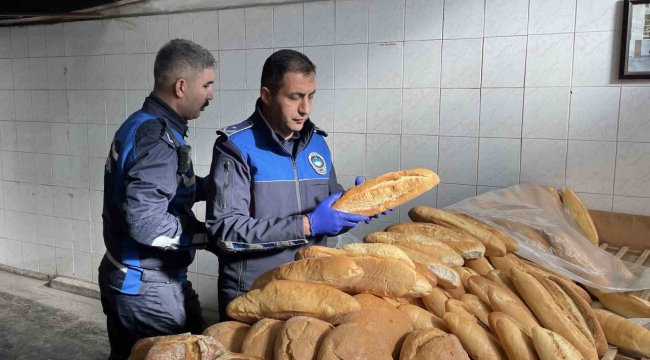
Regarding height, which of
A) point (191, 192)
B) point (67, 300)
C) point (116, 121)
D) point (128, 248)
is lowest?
point (67, 300)

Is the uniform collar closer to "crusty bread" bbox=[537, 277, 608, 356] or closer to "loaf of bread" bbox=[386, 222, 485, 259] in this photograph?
"loaf of bread" bbox=[386, 222, 485, 259]

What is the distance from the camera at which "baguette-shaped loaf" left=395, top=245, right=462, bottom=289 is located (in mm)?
1373

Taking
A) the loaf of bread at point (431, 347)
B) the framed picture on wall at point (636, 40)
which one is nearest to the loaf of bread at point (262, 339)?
the loaf of bread at point (431, 347)

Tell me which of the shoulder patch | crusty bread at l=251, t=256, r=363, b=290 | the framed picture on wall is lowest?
crusty bread at l=251, t=256, r=363, b=290

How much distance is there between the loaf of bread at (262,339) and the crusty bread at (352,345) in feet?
0.36

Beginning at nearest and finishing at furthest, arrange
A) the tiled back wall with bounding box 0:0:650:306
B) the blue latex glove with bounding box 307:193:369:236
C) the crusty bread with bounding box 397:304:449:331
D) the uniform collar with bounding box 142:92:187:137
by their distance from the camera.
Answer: the crusty bread with bounding box 397:304:449:331 < the blue latex glove with bounding box 307:193:369:236 < the uniform collar with bounding box 142:92:187:137 < the tiled back wall with bounding box 0:0:650:306

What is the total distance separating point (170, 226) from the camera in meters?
1.88

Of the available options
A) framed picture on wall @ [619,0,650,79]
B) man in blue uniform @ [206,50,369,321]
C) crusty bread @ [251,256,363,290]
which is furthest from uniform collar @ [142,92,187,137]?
framed picture on wall @ [619,0,650,79]

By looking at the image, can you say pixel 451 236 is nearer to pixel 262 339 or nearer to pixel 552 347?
pixel 552 347

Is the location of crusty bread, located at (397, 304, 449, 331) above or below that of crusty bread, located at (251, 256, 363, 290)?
below

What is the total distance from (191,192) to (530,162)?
167 centimetres

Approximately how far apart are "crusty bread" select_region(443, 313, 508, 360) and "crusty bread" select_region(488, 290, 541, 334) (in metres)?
0.12

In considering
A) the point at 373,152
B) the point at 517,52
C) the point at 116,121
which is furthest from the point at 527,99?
the point at 116,121

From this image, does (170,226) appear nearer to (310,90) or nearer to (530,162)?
(310,90)
